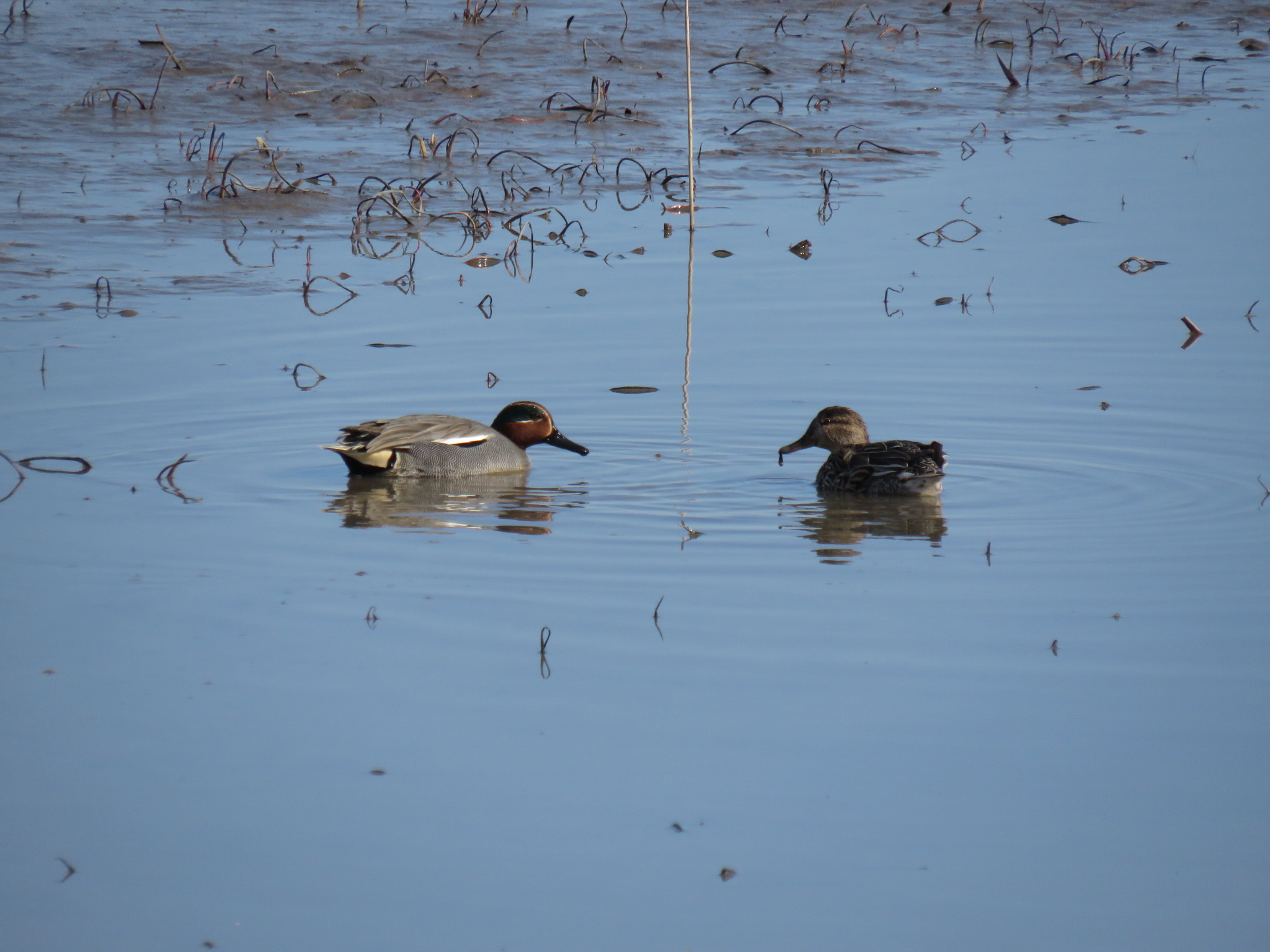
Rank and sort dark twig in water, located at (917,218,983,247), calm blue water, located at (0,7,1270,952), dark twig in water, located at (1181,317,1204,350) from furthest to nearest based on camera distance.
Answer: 1. dark twig in water, located at (917,218,983,247)
2. dark twig in water, located at (1181,317,1204,350)
3. calm blue water, located at (0,7,1270,952)

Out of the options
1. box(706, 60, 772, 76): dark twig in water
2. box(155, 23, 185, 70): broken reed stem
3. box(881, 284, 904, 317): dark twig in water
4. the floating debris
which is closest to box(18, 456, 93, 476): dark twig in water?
box(881, 284, 904, 317): dark twig in water

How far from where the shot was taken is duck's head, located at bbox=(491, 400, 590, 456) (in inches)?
340

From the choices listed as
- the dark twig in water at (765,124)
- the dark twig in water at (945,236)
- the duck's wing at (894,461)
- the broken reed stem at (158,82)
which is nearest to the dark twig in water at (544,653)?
the duck's wing at (894,461)

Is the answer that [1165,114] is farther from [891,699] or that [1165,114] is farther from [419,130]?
[891,699]

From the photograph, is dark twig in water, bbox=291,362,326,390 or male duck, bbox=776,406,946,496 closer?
male duck, bbox=776,406,946,496

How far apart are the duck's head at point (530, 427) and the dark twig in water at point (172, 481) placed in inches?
69.0

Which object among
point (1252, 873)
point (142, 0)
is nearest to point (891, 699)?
point (1252, 873)

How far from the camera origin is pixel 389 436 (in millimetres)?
8000

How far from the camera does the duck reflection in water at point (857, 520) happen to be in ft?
23.2

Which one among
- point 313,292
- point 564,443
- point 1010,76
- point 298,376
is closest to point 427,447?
point 564,443

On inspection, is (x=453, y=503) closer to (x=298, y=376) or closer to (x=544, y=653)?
(x=298, y=376)

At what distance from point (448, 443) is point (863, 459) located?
2.15 metres

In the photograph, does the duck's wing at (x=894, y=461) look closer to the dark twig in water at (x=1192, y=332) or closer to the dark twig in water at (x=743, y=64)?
the dark twig in water at (x=1192, y=332)

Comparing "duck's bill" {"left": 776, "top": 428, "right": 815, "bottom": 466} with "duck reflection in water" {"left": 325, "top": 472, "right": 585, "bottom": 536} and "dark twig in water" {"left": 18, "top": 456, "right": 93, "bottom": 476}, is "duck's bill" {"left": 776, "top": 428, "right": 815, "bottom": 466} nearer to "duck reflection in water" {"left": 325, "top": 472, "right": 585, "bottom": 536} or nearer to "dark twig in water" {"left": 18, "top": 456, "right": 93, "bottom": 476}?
"duck reflection in water" {"left": 325, "top": 472, "right": 585, "bottom": 536}
